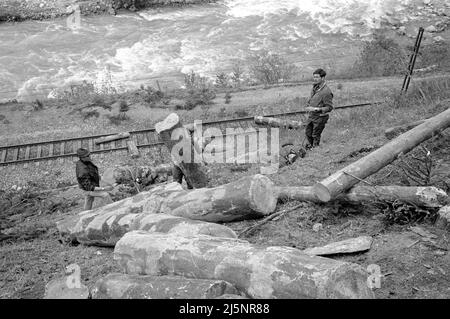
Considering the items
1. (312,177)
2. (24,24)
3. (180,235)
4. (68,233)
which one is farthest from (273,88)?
(24,24)

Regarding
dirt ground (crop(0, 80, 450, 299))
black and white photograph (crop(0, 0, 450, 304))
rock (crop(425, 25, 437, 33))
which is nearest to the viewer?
black and white photograph (crop(0, 0, 450, 304))

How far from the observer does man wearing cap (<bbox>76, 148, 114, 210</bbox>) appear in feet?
25.1

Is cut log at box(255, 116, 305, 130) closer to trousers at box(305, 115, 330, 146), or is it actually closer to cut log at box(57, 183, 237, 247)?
trousers at box(305, 115, 330, 146)

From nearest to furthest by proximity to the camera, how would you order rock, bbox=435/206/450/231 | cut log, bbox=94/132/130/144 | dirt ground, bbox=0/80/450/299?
dirt ground, bbox=0/80/450/299 → rock, bbox=435/206/450/231 → cut log, bbox=94/132/130/144

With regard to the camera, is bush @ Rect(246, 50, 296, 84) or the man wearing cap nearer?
the man wearing cap

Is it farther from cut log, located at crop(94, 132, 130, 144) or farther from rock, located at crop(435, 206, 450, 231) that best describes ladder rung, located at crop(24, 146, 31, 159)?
rock, located at crop(435, 206, 450, 231)

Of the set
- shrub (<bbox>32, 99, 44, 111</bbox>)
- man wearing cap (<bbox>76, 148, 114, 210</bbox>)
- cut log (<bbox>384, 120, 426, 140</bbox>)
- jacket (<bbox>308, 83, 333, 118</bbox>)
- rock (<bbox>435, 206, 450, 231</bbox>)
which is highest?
rock (<bbox>435, 206, 450, 231</bbox>)

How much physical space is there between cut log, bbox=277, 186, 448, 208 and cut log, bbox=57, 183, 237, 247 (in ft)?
4.12

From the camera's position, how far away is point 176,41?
2081 cm

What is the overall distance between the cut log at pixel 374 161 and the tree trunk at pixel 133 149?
6.18 meters

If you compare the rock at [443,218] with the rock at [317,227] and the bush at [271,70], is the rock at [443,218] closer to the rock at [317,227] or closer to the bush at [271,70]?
the rock at [317,227]

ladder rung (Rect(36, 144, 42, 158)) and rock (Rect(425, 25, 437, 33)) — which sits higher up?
rock (Rect(425, 25, 437, 33))

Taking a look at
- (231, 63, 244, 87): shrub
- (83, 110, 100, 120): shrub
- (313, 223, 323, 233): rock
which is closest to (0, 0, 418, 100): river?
(231, 63, 244, 87): shrub
